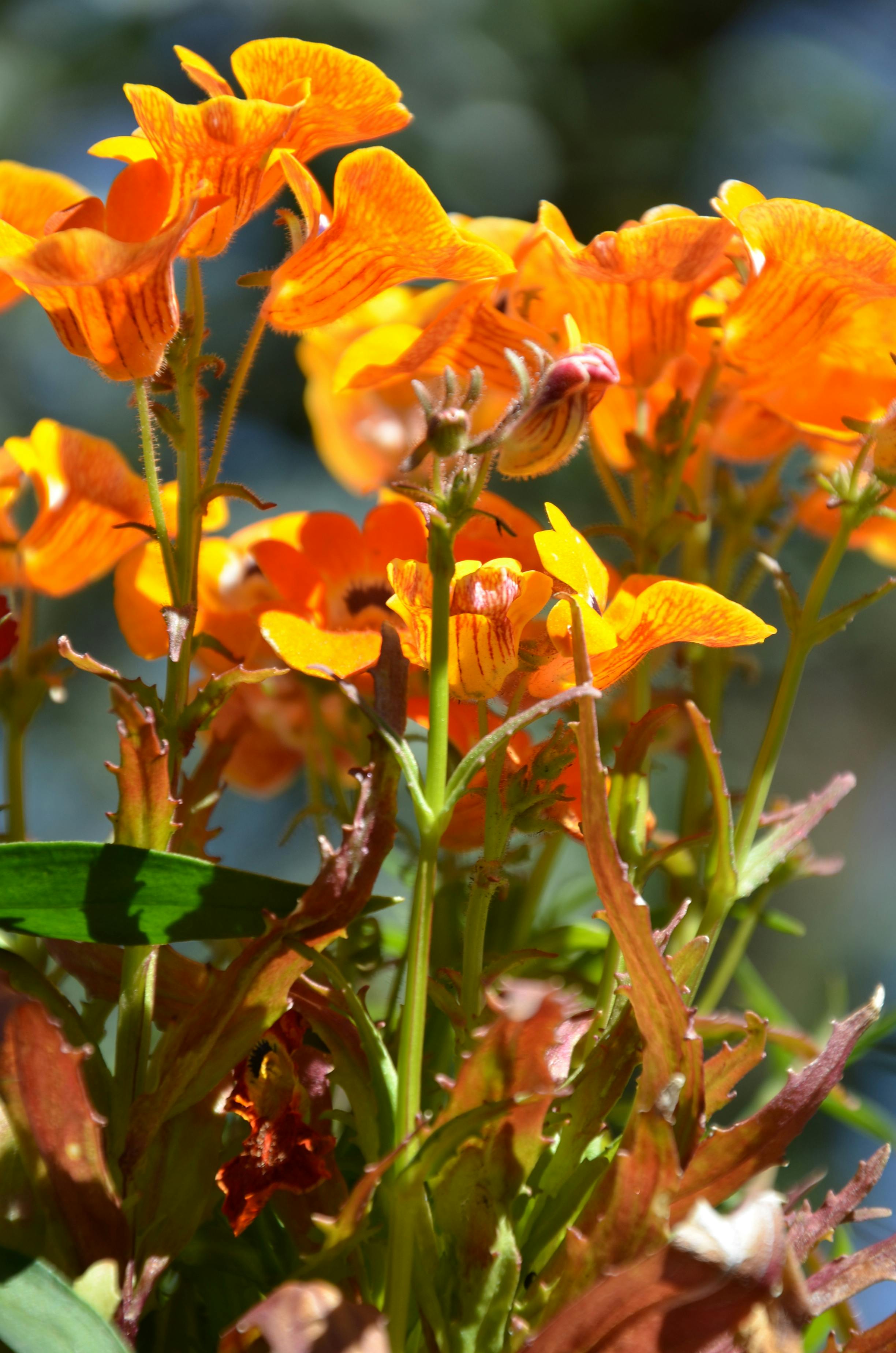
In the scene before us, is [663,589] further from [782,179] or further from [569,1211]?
[782,179]

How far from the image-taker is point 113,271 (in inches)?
10.8

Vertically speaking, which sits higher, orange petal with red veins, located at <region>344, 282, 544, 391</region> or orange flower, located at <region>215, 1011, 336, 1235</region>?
orange petal with red veins, located at <region>344, 282, 544, 391</region>

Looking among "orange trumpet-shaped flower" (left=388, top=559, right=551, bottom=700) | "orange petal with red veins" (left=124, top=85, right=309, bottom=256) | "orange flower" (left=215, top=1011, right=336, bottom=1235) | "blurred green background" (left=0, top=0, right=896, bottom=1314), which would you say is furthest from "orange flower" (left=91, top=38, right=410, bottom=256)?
"blurred green background" (left=0, top=0, right=896, bottom=1314)

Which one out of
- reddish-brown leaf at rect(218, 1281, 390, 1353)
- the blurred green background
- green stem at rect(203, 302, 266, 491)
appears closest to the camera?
reddish-brown leaf at rect(218, 1281, 390, 1353)

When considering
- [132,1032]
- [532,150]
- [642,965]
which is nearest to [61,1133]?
[132,1032]

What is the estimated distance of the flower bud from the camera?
0.89 ft

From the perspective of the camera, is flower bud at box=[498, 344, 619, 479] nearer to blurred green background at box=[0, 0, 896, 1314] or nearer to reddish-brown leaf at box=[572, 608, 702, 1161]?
reddish-brown leaf at box=[572, 608, 702, 1161]

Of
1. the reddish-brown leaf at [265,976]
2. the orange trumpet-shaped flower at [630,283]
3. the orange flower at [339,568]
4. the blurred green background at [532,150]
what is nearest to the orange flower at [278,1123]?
the reddish-brown leaf at [265,976]

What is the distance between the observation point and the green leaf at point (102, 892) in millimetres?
282

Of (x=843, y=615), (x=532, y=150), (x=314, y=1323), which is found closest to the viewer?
(x=314, y=1323)

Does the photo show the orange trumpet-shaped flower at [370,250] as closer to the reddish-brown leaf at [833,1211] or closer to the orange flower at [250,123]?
the orange flower at [250,123]

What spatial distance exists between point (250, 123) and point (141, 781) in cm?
17

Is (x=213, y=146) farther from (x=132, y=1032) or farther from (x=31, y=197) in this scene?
(x=132, y=1032)

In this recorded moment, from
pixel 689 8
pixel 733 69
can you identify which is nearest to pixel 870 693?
pixel 733 69
